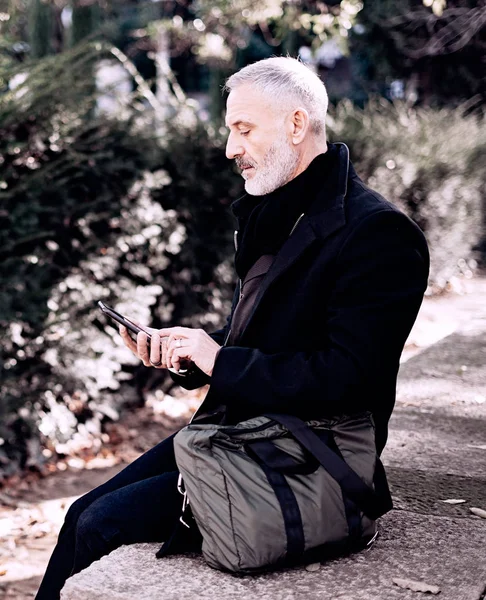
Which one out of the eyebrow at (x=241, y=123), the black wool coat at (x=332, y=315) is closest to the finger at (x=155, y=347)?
the black wool coat at (x=332, y=315)

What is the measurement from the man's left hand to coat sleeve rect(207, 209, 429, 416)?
0.06 m

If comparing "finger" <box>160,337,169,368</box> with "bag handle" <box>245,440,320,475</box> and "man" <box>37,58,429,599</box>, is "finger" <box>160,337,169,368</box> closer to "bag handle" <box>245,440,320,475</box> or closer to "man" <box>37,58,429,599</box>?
"man" <box>37,58,429,599</box>

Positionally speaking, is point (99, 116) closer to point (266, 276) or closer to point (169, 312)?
point (169, 312)

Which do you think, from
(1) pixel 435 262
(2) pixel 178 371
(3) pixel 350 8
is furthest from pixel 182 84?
(2) pixel 178 371

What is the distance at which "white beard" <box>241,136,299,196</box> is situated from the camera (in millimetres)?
2404

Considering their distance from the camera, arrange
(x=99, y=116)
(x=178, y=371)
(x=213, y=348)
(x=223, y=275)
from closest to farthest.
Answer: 1. (x=213, y=348)
2. (x=178, y=371)
3. (x=99, y=116)
4. (x=223, y=275)

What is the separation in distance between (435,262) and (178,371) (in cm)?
Result: 923

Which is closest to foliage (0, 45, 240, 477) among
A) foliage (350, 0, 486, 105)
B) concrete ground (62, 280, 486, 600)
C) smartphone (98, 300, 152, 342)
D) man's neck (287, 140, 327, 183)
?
concrete ground (62, 280, 486, 600)

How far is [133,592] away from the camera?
2199 millimetres

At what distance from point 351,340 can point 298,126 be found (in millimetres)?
655

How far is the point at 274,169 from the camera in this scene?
243 cm

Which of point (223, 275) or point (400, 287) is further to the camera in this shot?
point (223, 275)

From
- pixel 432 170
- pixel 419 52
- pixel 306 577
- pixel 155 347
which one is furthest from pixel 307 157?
pixel 419 52

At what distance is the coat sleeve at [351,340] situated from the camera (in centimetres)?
218
